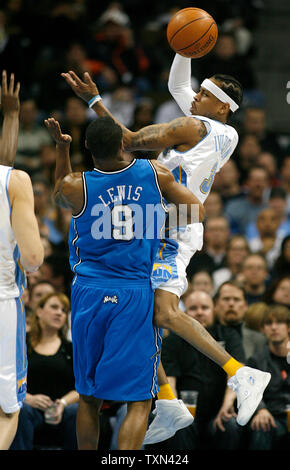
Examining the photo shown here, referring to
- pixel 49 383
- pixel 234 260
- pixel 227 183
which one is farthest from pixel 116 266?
pixel 227 183

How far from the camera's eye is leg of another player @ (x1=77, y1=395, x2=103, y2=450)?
216 inches

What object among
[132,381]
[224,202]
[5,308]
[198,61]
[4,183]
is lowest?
[132,381]

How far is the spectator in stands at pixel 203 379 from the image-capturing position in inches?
276

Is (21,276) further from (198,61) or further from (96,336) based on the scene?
(198,61)

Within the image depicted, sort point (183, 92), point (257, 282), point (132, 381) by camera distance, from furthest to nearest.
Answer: point (257, 282)
point (183, 92)
point (132, 381)

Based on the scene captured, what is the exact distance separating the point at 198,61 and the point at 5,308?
9318 mm

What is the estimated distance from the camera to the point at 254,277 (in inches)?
360

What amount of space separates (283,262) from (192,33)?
4040mm

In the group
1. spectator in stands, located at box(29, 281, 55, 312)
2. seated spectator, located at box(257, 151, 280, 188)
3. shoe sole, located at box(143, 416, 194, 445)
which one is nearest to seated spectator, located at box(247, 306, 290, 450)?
shoe sole, located at box(143, 416, 194, 445)

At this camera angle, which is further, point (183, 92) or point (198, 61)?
point (198, 61)

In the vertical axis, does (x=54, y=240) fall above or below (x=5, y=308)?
above

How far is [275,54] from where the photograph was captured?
47.1ft

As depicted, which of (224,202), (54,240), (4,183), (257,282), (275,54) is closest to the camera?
(4,183)

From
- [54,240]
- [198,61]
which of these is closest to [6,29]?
[198,61]
